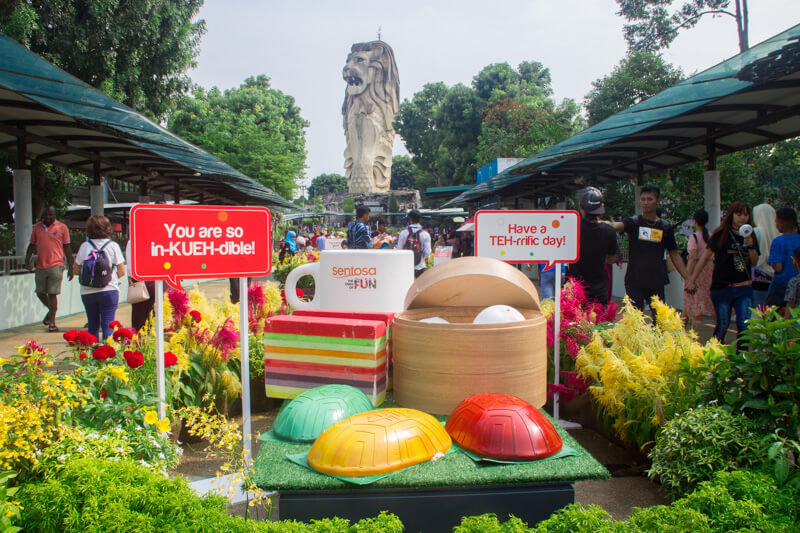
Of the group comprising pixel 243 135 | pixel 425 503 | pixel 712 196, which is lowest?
pixel 425 503

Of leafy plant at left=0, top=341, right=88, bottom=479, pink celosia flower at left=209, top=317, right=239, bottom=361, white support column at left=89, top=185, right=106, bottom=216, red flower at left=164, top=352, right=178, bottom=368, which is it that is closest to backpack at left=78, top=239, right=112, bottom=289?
pink celosia flower at left=209, top=317, right=239, bottom=361

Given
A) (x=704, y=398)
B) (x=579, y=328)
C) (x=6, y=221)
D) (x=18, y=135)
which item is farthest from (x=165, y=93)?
(x=704, y=398)

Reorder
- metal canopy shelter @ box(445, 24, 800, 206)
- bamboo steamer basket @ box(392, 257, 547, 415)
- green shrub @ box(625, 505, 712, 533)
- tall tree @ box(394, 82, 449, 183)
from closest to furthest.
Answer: green shrub @ box(625, 505, 712, 533) → bamboo steamer basket @ box(392, 257, 547, 415) → metal canopy shelter @ box(445, 24, 800, 206) → tall tree @ box(394, 82, 449, 183)

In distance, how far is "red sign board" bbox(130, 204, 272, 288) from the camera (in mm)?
2566

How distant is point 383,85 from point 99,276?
5376cm

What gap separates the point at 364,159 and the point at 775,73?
54.2 meters

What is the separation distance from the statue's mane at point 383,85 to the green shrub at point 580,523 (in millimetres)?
56844

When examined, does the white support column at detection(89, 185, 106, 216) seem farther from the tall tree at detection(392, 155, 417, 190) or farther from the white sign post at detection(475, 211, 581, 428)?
the tall tree at detection(392, 155, 417, 190)

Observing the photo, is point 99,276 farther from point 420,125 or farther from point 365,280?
point 420,125

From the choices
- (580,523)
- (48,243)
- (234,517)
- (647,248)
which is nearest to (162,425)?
(234,517)

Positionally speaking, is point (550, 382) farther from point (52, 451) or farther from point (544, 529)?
point (52, 451)

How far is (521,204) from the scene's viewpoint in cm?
2164

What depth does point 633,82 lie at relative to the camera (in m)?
19.5

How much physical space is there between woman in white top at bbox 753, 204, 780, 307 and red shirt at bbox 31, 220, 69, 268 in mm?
8584
